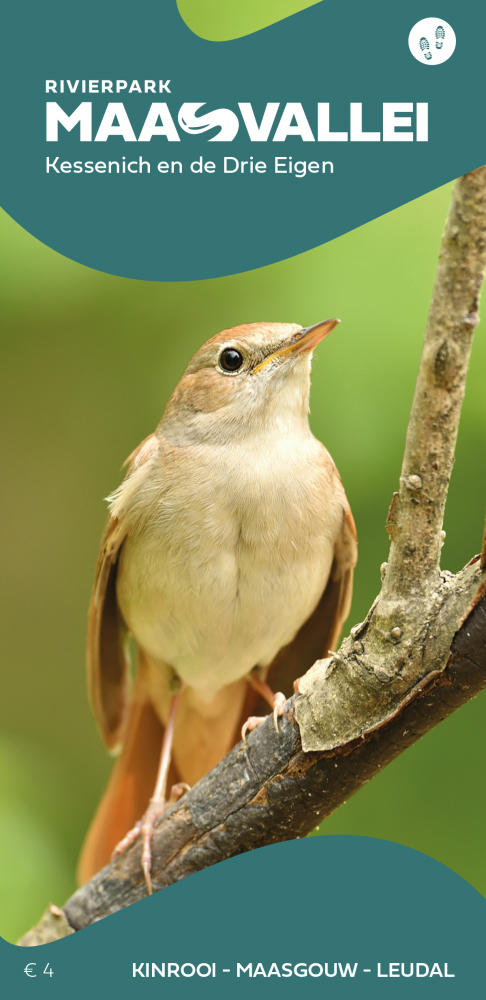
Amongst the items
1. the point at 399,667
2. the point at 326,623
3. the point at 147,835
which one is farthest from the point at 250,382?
Answer: the point at 147,835

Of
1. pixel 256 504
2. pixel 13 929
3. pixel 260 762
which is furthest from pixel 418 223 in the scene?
pixel 13 929

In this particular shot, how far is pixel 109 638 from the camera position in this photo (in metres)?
3.10

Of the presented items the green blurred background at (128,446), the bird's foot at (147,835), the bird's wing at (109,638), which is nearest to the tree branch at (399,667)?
the bird's foot at (147,835)

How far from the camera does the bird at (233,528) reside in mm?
2436

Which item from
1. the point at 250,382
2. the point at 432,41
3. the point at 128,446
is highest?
the point at 432,41

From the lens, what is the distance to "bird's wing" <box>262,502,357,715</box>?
2.63 metres

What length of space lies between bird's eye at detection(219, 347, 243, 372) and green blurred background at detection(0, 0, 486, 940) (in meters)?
0.32

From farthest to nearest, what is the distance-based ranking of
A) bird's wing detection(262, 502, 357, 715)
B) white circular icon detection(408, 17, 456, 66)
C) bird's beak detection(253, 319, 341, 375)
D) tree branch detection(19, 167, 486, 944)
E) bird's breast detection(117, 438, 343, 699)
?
bird's wing detection(262, 502, 357, 715) < bird's breast detection(117, 438, 343, 699) < bird's beak detection(253, 319, 341, 375) < white circular icon detection(408, 17, 456, 66) < tree branch detection(19, 167, 486, 944)

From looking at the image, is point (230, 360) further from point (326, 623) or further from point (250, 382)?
point (326, 623)

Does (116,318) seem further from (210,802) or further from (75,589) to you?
(210,802)

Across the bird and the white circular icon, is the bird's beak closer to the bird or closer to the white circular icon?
the bird

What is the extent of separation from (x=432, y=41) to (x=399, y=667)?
1743 mm

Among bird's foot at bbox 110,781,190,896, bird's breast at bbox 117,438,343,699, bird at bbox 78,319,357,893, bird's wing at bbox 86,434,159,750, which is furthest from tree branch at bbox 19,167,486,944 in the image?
bird's wing at bbox 86,434,159,750

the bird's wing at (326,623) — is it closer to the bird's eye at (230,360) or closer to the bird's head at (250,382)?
the bird's head at (250,382)
